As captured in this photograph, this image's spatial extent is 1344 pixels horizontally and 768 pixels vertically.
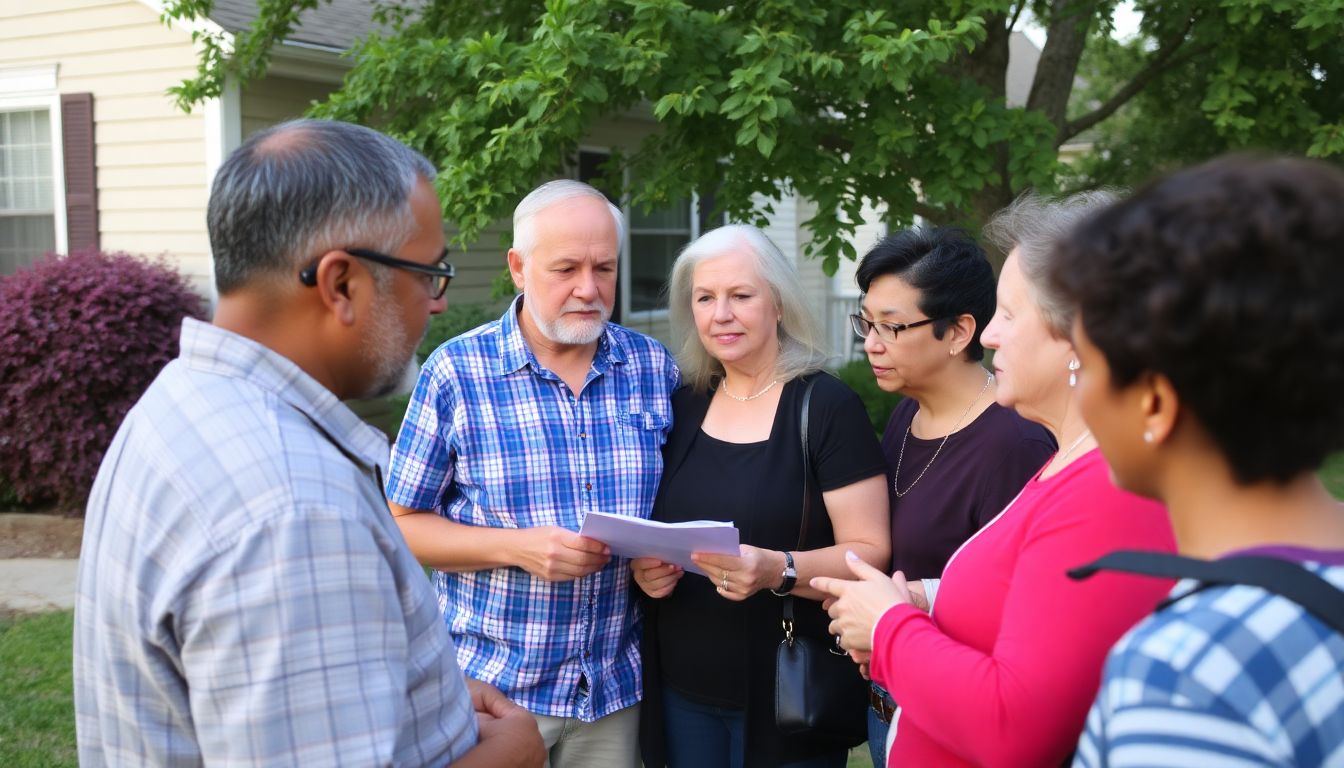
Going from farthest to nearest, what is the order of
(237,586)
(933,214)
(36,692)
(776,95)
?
(933,214) < (776,95) < (36,692) < (237,586)

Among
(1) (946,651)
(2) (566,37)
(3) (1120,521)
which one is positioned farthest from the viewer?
(2) (566,37)

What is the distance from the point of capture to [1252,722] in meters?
1.10

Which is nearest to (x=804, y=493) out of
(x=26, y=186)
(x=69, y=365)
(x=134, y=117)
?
(x=69, y=365)

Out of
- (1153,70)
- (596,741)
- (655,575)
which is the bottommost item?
(596,741)

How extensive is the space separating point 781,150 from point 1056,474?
434 cm

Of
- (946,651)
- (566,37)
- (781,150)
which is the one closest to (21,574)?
(566,37)

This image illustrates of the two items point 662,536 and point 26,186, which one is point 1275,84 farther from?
point 26,186

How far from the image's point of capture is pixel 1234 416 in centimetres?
117

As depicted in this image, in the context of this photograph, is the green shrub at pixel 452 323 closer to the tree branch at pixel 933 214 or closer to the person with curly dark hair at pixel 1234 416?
the tree branch at pixel 933 214

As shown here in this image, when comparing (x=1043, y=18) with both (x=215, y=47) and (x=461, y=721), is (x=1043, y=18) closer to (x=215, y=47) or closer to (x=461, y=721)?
(x=215, y=47)

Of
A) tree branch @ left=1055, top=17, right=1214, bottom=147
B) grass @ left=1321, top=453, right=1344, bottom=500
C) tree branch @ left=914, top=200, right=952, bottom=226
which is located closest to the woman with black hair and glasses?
tree branch @ left=914, top=200, right=952, bottom=226

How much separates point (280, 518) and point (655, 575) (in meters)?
1.54

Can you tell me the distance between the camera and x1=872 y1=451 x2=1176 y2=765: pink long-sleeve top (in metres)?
1.64

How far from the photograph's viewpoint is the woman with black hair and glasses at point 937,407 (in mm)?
2729
